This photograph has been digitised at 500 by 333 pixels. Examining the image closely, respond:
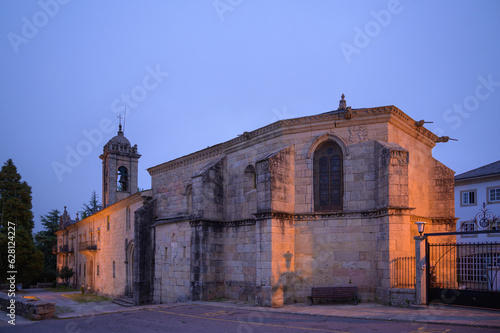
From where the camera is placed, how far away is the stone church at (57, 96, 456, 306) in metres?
15.1

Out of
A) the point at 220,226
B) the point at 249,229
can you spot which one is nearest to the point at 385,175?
the point at 249,229

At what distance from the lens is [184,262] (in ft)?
67.2

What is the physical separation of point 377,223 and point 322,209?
87.7 inches

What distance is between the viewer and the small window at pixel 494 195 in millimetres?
28516

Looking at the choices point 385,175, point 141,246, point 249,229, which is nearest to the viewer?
point 385,175

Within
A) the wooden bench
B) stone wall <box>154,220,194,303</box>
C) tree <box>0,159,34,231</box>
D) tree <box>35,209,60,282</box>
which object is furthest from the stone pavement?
tree <box>35,209,60,282</box>

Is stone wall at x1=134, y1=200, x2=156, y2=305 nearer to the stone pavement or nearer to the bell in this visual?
the stone pavement

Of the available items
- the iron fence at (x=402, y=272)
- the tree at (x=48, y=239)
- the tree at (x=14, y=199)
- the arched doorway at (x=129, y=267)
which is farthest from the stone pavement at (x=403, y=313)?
the tree at (x=48, y=239)

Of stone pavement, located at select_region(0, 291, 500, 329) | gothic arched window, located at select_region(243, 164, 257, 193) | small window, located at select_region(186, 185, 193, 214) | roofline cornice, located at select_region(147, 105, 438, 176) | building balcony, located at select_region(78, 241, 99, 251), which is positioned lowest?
building balcony, located at select_region(78, 241, 99, 251)

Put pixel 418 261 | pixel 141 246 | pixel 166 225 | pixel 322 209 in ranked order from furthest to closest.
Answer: pixel 141 246
pixel 166 225
pixel 322 209
pixel 418 261

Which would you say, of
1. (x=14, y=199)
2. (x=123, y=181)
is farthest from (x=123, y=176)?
(x=14, y=199)

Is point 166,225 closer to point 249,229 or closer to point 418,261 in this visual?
point 249,229

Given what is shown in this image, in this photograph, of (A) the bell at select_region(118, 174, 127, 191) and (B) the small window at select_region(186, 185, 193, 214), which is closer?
(B) the small window at select_region(186, 185, 193, 214)

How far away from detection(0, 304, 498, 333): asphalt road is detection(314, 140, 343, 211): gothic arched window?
15.6 feet
